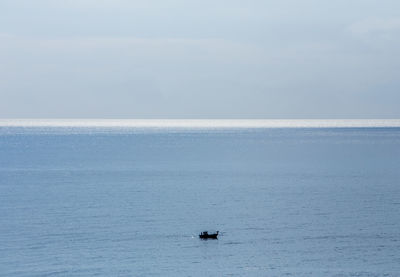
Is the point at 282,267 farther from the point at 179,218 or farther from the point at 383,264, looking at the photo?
the point at 179,218

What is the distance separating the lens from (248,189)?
122 meters

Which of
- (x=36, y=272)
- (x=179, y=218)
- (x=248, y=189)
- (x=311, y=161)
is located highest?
(x=311, y=161)

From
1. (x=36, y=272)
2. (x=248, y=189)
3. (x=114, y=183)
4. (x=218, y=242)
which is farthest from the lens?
(x=114, y=183)

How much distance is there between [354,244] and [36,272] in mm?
33878

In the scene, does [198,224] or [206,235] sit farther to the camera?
[198,224]

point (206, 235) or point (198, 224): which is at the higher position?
point (198, 224)

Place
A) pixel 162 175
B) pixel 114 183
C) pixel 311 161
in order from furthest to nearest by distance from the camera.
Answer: pixel 311 161
pixel 162 175
pixel 114 183

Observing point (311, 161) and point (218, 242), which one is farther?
point (311, 161)

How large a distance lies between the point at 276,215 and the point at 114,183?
49156mm

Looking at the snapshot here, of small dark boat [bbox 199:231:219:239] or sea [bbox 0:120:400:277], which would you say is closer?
sea [bbox 0:120:400:277]

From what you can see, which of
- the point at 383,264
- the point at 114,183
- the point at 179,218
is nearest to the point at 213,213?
the point at 179,218

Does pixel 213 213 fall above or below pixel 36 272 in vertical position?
above

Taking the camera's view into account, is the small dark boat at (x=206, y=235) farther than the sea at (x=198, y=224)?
Yes

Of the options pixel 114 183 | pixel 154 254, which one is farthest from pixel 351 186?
pixel 154 254
